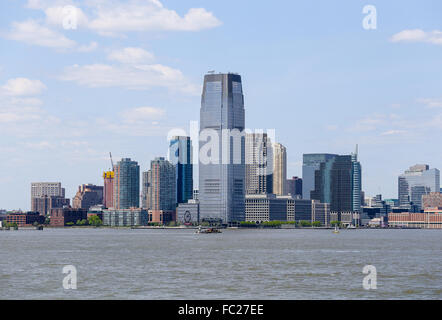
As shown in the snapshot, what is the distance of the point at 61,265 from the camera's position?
93.0 metres

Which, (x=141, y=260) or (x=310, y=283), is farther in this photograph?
(x=141, y=260)

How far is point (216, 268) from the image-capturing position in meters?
86.3

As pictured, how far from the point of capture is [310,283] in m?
69.1
